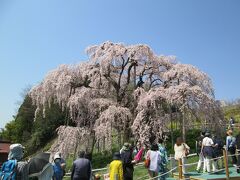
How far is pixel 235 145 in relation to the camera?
43.8 ft

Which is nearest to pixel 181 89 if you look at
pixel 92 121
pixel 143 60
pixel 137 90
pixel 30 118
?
pixel 137 90

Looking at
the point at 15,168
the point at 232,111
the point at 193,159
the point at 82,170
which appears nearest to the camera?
the point at 15,168

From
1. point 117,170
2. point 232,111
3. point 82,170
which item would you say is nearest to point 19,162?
point 82,170

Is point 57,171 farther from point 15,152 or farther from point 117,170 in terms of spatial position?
point 15,152

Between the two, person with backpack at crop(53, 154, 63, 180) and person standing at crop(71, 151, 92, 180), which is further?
person with backpack at crop(53, 154, 63, 180)

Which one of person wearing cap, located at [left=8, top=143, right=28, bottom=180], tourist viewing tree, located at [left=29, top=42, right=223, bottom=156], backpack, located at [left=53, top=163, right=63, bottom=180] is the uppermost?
tourist viewing tree, located at [left=29, top=42, right=223, bottom=156]

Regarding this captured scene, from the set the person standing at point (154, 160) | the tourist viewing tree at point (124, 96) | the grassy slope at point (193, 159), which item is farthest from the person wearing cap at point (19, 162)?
the tourist viewing tree at point (124, 96)

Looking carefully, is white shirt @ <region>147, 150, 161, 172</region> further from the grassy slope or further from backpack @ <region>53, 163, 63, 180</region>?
the grassy slope

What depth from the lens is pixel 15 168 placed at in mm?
5031

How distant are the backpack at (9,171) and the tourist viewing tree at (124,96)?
14.4 meters

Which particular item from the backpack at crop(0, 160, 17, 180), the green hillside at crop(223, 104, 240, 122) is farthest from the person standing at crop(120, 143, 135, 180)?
the green hillside at crop(223, 104, 240, 122)

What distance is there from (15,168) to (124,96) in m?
18.2

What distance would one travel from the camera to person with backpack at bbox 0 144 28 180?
498 cm

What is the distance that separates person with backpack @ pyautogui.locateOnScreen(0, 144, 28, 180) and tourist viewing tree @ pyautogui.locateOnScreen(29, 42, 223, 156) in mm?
14294
